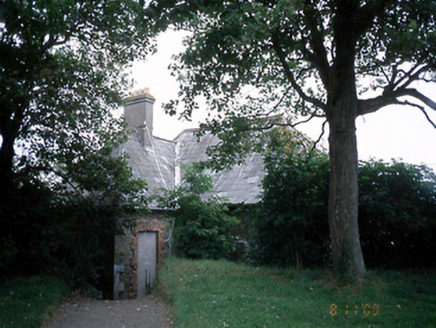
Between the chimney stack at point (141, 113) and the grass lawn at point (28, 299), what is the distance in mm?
10905

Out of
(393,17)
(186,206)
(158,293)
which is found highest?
(393,17)

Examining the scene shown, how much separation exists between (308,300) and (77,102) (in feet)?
25.0

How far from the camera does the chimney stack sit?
20.6 metres

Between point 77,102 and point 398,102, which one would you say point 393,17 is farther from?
point 77,102

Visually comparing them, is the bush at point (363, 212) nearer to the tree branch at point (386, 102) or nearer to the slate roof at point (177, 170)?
the tree branch at point (386, 102)

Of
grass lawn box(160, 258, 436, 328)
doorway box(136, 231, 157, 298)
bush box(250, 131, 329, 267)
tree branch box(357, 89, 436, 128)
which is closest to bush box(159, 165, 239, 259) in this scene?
doorway box(136, 231, 157, 298)

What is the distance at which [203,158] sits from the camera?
20750 millimetres

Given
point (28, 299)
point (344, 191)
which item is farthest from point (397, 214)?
point (28, 299)

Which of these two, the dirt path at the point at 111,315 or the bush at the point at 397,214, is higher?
the bush at the point at 397,214

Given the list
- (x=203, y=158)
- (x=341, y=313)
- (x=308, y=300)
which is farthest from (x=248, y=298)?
(x=203, y=158)

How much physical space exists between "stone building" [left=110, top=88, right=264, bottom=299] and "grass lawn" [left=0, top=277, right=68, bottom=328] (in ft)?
16.4

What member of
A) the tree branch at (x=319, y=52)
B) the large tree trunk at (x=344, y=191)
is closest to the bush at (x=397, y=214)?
the large tree trunk at (x=344, y=191)

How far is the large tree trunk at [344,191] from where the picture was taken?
8.71m

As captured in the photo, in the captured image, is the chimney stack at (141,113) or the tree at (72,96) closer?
the tree at (72,96)
